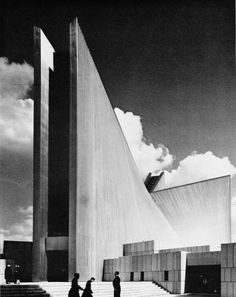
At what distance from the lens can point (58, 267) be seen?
21.5m

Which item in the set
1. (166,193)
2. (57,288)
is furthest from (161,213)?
(57,288)

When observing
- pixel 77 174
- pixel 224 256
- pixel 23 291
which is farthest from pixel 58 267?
pixel 224 256

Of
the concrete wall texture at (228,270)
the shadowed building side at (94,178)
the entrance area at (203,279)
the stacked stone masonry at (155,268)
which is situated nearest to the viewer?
the concrete wall texture at (228,270)

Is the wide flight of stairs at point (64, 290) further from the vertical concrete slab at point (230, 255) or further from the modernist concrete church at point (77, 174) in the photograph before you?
the vertical concrete slab at point (230, 255)

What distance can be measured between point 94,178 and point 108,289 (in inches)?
219

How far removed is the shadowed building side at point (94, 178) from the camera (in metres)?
19.2

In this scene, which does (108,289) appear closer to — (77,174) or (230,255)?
(230,255)

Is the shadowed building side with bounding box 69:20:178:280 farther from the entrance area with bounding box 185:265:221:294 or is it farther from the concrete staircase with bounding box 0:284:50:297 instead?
the concrete staircase with bounding box 0:284:50:297

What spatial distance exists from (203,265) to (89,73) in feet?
32.5

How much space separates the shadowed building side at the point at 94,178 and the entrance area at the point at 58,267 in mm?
1852

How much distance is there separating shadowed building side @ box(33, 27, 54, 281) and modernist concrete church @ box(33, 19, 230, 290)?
42mm

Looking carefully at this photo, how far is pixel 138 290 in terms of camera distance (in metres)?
17.3

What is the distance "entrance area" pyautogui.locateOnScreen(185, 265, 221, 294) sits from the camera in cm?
1748

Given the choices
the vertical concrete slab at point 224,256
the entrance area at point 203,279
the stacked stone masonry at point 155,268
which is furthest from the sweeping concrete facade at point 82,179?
the vertical concrete slab at point 224,256
